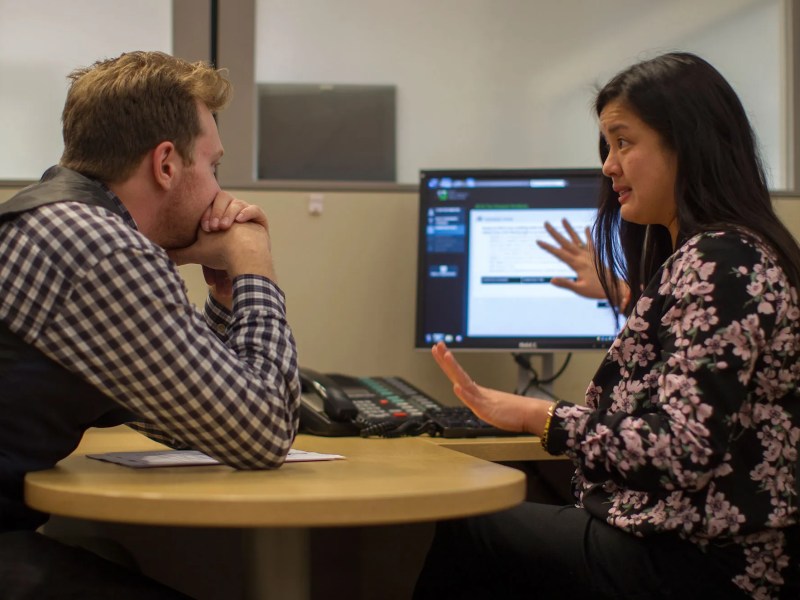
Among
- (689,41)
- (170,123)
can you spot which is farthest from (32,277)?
(689,41)

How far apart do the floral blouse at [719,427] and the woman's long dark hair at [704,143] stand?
0.08 m

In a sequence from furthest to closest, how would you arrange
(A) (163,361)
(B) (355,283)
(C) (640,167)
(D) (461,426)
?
(B) (355,283)
(D) (461,426)
(C) (640,167)
(A) (163,361)

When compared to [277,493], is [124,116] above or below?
above

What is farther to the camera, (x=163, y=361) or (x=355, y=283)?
(x=355, y=283)

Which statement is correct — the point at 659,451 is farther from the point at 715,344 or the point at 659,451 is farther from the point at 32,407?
the point at 32,407

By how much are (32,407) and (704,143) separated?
3.16 feet

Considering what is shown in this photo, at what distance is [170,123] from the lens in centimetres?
143

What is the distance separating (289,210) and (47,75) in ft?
2.13

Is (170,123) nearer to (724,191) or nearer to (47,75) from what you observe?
(724,191)

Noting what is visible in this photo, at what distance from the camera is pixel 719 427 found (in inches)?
49.3

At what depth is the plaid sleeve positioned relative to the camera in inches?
46.3

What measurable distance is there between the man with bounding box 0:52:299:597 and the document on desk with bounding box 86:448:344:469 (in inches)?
2.0

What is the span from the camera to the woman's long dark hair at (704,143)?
1425 millimetres

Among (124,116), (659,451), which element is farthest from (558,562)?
(124,116)
